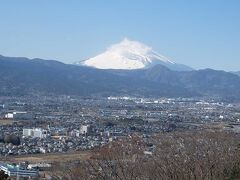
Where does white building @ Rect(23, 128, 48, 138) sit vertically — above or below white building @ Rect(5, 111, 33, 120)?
below

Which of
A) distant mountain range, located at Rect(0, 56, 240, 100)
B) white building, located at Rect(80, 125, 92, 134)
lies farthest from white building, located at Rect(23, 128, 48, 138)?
distant mountain range, located at Rect(0, 56, 240, 100)

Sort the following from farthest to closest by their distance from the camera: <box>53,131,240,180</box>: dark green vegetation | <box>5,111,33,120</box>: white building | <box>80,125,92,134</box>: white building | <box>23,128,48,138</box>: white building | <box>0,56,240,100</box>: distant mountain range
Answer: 1. <box>0,56,240,100</box>: distant mountain range
2. <box>5,111,33,120</box>: white building
3. <box>80,125,92,134</box>: white building
4. <box>23,128,48,138</box>: white building
5. <box>53,131,240,180</box>: dark green vegetation

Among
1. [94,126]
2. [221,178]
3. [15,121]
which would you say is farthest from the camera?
[15,121]

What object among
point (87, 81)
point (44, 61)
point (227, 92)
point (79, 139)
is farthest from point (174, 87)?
point (79, 139)

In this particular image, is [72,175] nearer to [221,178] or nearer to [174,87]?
[221,178]

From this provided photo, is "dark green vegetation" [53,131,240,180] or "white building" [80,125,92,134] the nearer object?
"dark green vegetation" [53,131,240,180]

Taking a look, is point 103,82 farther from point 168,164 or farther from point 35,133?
point 168,164

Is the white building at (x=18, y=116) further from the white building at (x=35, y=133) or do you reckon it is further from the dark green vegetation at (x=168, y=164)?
the dark green vegetation at (x=168, y=164)

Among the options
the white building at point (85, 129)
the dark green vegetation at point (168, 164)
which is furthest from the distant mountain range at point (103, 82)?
the dark green vegetation at point (168, 164)

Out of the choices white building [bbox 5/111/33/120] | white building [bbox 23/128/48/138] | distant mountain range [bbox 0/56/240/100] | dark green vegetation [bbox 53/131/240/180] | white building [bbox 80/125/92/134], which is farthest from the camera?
distant mountain range [bbox 0/56/240/100]

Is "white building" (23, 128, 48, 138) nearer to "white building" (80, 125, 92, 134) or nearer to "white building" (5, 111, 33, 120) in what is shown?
"white building" (80, 125, 92, 134)
